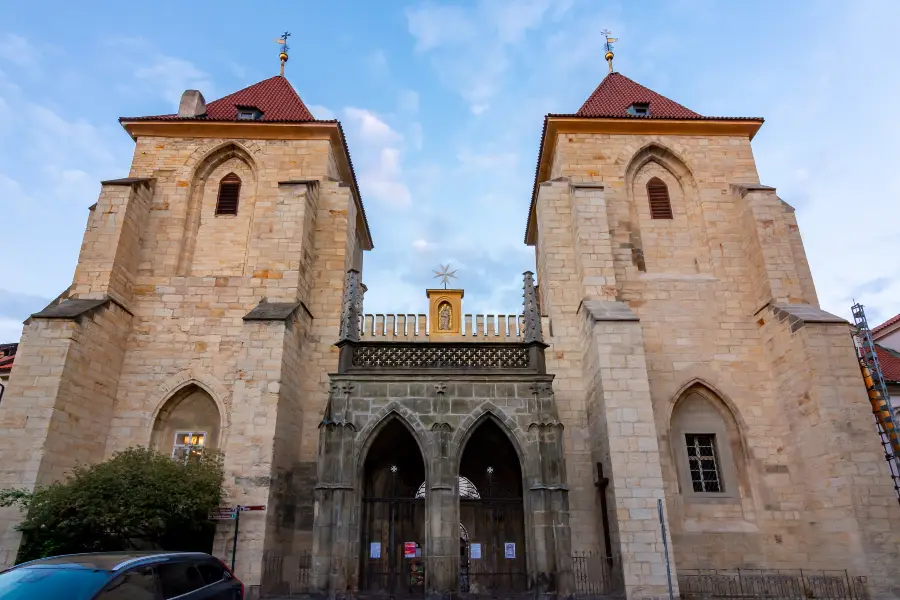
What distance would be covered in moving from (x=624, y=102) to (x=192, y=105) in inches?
560

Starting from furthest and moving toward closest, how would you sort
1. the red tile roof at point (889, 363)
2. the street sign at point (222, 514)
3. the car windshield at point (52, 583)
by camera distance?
the red tile roof at point (889, 363) < the street sign at point (222, 514) < the car windshield at point (52, 583)

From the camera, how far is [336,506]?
37.1ft

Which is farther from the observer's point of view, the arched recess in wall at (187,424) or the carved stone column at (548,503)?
the arched recess in wall at (187,424)

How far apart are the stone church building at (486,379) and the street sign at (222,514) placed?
0.40 metres

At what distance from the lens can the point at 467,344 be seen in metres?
13.0

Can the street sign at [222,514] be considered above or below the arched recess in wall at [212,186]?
below

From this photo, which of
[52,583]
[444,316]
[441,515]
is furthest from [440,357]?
[52,583]

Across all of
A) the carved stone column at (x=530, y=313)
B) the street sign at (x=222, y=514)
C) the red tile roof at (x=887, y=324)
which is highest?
the red tile roof at (x=887, y=324)

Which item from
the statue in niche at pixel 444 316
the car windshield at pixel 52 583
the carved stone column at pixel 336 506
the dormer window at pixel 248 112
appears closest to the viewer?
the car windshield at pixel 52 583

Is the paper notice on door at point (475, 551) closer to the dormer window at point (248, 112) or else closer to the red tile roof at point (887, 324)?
the dormer window at point (248, 112)

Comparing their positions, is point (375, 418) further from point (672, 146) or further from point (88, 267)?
point (672, 146)

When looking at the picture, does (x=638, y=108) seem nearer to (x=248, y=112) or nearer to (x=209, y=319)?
(x=248, y=112)

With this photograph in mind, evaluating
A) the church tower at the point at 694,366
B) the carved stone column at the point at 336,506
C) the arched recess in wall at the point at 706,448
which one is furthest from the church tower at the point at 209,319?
the arched recess in wall at the point at 706,448

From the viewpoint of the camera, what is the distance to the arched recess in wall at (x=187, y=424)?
14141 millimetres
